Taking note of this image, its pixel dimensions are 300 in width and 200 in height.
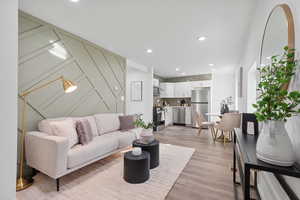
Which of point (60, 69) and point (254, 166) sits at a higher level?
point (60, 69)

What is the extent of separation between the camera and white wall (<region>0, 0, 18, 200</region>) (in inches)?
52.3

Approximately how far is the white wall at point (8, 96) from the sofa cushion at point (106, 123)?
5.22 feet

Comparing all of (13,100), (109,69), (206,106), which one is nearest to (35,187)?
(13,100)

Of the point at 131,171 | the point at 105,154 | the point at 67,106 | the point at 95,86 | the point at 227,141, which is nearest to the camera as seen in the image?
the point at 131,171

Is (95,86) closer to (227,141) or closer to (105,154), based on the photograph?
(105,154)

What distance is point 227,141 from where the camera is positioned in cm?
405

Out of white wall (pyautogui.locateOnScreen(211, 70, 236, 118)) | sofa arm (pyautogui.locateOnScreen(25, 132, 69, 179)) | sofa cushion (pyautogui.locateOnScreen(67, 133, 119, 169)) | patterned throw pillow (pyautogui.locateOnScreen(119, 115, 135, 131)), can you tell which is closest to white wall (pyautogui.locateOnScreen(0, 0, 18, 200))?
sofa arm (pyautogui.locateOnScreen(25, 132, 69, 179))

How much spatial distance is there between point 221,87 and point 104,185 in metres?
5.99

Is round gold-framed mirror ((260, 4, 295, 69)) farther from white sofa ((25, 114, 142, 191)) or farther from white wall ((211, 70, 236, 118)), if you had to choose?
white wall ((211, 70, 236, 118))

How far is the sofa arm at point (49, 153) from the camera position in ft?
5.73

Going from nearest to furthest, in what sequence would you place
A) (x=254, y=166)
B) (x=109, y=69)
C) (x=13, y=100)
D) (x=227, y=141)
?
(x=254, y=166)
(x=13, y=100)
(x=109, y=69)
(x=227, y=141)

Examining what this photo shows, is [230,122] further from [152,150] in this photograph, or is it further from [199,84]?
[199,84]

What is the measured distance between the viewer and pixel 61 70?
2629 mm

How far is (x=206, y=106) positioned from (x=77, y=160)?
17.6ft
